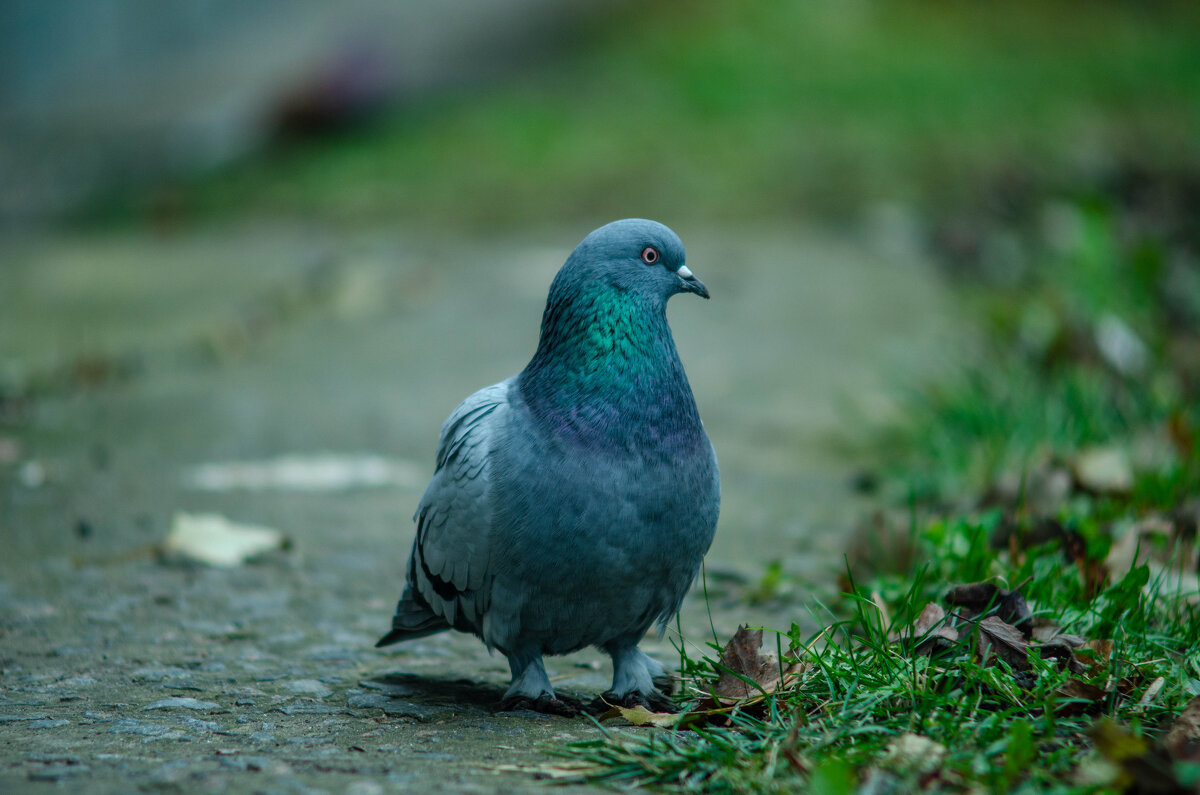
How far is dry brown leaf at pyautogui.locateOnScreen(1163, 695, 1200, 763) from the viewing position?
1.95 metres

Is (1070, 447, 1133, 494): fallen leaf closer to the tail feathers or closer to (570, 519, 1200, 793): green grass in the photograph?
(570, 519, 1200, 793): green grass

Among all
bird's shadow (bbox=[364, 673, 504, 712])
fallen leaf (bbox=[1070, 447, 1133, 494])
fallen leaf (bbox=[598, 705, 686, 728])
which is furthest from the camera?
fallen leaf (bbox=[1070, 447, 1133, 494])

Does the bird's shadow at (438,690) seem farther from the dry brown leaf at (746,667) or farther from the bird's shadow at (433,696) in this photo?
the dry brown leaf at (746,667)

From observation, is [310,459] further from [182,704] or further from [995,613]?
[995,613]

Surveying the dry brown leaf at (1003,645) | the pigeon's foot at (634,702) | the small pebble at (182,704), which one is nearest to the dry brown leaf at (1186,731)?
the dry brown leaf at (1003,645)

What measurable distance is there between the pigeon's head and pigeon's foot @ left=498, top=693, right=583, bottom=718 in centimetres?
92

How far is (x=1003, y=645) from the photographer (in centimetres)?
237

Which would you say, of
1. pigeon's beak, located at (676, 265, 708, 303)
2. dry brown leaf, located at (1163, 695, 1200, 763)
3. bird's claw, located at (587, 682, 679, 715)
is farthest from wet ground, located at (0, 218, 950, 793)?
dry brown leaf, located at (1163, 695, 1200, 763)

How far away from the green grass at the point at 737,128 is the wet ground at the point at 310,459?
0.62 metres

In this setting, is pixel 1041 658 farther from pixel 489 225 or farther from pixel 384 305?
pixel 489 225

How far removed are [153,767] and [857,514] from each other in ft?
8.74

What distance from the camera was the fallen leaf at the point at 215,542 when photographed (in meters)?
3.61

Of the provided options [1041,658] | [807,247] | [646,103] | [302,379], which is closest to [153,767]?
[1041,658]

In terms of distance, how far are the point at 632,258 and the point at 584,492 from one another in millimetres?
574
